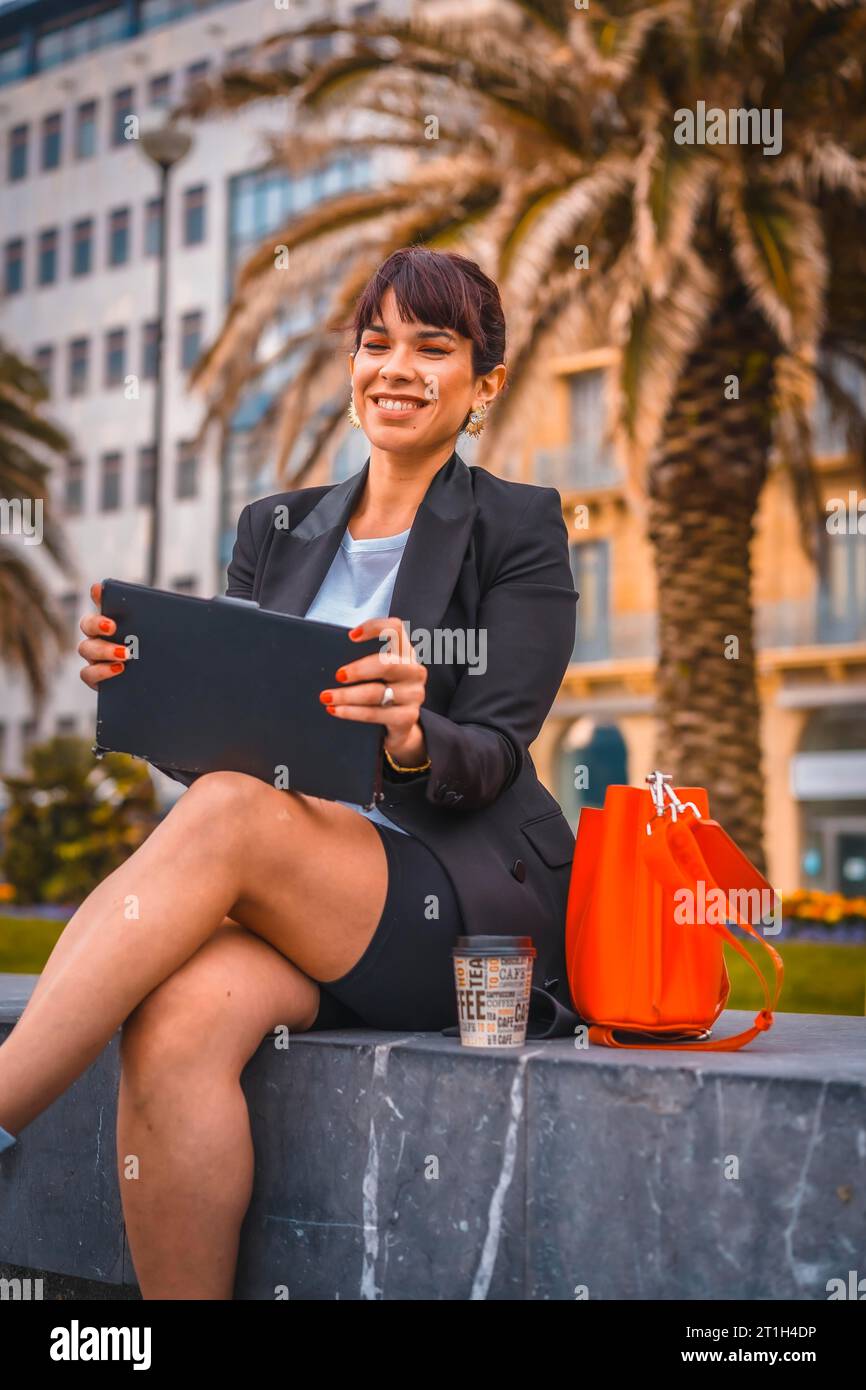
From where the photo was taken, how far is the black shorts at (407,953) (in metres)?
2.98

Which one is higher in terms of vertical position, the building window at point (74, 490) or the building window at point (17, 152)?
the building window at point (17, 152)

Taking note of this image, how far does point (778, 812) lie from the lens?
29.1m

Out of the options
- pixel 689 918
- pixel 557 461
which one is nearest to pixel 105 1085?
pixel 689 918

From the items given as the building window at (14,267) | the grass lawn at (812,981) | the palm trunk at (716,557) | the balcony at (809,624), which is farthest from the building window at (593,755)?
the building window at (14,267)

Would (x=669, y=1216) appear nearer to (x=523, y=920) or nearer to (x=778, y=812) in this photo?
(x=523, y=920)

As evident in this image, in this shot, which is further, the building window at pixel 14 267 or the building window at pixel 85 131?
the building window at pixel 14 267

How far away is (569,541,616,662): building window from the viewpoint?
100ft

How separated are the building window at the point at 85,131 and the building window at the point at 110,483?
7.41 metres

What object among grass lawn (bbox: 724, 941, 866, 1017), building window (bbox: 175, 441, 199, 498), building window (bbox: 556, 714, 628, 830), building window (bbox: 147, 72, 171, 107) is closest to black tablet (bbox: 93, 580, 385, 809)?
grass lawn (bbox: 724, 941, 866, 1017)

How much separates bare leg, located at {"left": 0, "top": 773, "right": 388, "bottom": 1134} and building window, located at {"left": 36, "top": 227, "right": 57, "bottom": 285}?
42.1 m

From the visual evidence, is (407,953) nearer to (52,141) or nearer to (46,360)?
(46,360)

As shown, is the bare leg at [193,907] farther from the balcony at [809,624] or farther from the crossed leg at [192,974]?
the balcony at [809,624]

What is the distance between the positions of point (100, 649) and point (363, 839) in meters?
0.53

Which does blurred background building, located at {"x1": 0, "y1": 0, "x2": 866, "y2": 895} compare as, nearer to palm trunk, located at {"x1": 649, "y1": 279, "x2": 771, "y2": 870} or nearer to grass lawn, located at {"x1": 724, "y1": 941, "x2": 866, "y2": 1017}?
palm trunk, located at {"x1": 649, "y1": 279, "x2": 771, "y2": 870}
